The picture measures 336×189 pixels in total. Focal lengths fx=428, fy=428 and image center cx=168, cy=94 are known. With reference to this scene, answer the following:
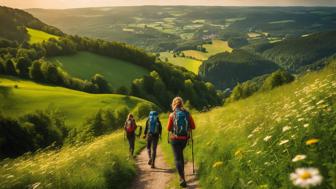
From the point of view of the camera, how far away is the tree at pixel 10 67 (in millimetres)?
107625

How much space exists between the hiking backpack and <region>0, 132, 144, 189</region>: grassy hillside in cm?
247

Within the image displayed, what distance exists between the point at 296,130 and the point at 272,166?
3.04ft

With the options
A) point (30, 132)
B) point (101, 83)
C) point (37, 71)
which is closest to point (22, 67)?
point (37, 71)

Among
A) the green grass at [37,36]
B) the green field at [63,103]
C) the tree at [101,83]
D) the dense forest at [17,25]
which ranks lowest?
the tree at [101,83]

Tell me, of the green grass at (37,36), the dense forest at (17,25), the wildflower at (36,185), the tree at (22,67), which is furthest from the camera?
the dense forest at (17,25)

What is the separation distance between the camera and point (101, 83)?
117 meters

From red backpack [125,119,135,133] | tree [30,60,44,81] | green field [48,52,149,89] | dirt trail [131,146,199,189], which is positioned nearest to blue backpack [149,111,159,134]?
dirt trail [131,146,199,189]

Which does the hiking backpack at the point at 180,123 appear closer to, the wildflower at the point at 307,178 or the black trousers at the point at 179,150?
the black trousers at the point at 179,150

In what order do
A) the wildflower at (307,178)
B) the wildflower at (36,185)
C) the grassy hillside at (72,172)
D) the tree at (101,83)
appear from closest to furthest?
1. the wildflower at (307,178)
2. the wildflower at (36,185)
3. the grassy hillside at (72,172)
4. the tree at (101,83)

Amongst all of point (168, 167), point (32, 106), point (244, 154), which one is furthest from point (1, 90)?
point (244, 154)

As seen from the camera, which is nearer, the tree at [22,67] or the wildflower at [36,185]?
the wildflower at [36,185]

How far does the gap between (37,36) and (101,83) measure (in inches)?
2023

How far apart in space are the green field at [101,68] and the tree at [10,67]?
1617 centimetres

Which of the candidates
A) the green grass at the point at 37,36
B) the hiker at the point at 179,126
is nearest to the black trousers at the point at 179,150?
the hiker at the point at 179,126
